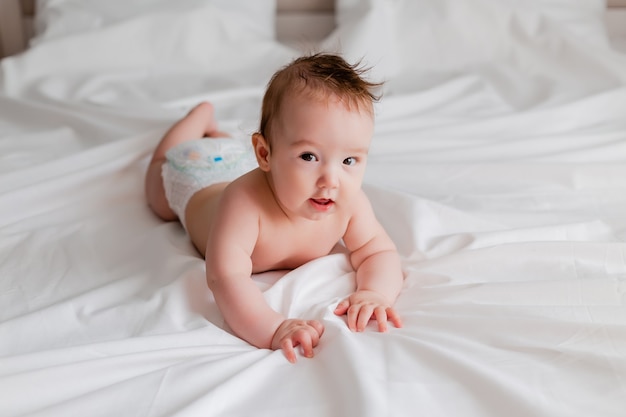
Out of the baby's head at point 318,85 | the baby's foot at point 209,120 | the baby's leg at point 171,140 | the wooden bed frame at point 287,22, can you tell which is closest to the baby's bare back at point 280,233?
the baby's head at point 318,85

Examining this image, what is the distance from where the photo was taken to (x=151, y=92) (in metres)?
2.09

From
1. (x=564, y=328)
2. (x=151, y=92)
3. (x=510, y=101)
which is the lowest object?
(x=151, y=92)

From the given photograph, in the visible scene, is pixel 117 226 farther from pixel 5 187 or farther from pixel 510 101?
pixel 510 101

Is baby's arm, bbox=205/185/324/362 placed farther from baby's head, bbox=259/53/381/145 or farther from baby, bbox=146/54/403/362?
baby's head, bbox=259/53/381/145

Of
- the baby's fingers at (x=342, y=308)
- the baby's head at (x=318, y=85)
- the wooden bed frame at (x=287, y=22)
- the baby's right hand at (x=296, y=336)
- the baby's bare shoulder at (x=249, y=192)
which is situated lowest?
the wooden bed frame at (x=287, y=22)

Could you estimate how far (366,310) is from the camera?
0.99 metres

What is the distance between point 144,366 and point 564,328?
0.51m

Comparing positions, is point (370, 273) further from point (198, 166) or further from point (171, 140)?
point (171, 140)

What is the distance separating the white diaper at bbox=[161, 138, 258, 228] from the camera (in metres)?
1.33

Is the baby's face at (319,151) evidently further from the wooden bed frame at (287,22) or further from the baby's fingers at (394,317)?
the wooden bed frame at (287,22)

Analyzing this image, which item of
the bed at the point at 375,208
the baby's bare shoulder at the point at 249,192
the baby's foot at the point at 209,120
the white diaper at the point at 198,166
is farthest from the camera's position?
the baby's foot at the point at 209,120

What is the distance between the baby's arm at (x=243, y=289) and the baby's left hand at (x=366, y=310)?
0.17ft

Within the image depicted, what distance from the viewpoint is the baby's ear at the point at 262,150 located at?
3.44 feet

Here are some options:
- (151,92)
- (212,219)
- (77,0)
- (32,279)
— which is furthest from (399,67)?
(32,279)
